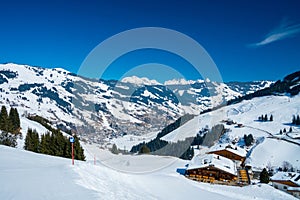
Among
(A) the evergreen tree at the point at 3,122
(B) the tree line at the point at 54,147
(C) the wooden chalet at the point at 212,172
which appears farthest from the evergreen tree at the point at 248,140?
(A) the evergreen tree at the point at 3,122

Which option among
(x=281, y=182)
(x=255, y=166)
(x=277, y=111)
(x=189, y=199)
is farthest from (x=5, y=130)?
(x=277, y=111)

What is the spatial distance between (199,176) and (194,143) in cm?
9348

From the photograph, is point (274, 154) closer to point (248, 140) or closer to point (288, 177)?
point (248, 140)

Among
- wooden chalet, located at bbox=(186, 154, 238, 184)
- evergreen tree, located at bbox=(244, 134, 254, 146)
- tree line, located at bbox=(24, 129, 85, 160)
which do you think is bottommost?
wooden chalet, located at bbox=(186, 154, 238, 184)

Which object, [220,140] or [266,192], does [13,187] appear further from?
[220,140]

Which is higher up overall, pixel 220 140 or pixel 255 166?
pixel 220 140

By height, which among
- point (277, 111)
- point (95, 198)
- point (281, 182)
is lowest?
point (281, 182)

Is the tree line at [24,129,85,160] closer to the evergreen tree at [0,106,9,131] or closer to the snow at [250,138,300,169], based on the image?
the evergreen tree at [0,106,9,131]

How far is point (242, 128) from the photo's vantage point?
447 feet

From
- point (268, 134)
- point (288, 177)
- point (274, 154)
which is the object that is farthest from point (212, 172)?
point (268, 134)

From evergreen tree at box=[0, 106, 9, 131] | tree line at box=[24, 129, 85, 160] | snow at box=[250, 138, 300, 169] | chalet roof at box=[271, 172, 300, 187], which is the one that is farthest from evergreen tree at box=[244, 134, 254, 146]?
evergreen tree at box=[0, 106, 9, 131]

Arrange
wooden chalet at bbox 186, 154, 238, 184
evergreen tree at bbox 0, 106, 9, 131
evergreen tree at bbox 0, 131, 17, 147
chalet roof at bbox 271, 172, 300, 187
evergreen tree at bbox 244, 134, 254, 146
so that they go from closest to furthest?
wooden chalet at bbox 186, 154, 238, 184, evergreen tree at bbox 0, 131, 17, 147, chalet roof at bbox 271, 172, 300, 187, evergreen tree at bbox 0, 106, 9, 131, evergreen tree at bbox 244, 134, 254, 146

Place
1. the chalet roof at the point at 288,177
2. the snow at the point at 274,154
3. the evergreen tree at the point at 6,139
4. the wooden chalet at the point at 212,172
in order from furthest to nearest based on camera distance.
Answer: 1. the snow at the point at 274,154
2. the chalet roof at the point at 288,177
3. the evergreen tree at the point at 6,139
4. the wooden chalet at the point at 212,172

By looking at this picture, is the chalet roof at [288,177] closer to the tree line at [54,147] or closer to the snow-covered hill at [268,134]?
the snow-covered hill at [268,134]
